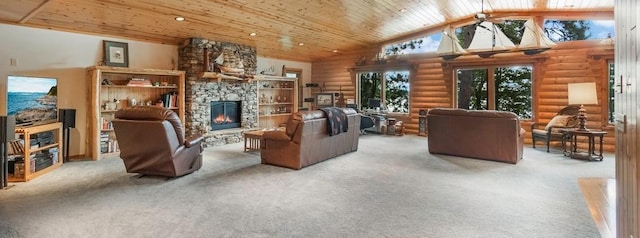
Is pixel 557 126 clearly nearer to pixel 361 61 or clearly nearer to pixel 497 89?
pixel 497 89

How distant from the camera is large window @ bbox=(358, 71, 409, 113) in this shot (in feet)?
30.9

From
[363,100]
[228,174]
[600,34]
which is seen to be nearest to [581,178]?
[600,34]

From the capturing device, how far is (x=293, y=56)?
9.93 meters

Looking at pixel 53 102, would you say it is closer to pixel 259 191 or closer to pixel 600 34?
pixel 259 191

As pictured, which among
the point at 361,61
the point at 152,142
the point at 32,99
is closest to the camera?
the point at 152,142

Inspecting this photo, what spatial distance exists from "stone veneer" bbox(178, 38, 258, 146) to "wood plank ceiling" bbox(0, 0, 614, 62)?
0.70 ft

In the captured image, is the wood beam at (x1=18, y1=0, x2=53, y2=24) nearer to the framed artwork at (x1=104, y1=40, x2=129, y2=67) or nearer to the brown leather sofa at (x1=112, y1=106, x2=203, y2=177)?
the framed artwork at (x1=104, y1=40, x2=129, y2=67)

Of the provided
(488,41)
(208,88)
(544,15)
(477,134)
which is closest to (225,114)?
(208,88)

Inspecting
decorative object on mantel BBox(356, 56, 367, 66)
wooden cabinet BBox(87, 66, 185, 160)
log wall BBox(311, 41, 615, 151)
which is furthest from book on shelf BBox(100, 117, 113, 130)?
log wall BBox(311, 41, 615, 151)

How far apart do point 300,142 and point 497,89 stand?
571 cm

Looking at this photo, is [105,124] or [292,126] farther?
[105,124]

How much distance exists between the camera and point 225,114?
774 cm

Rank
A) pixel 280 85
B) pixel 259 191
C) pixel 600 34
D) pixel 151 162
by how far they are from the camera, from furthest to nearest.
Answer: pixel 280 85 < pixel 600 34 < pixel 151 162 < pixel 259 191

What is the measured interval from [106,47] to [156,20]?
3.76ft
